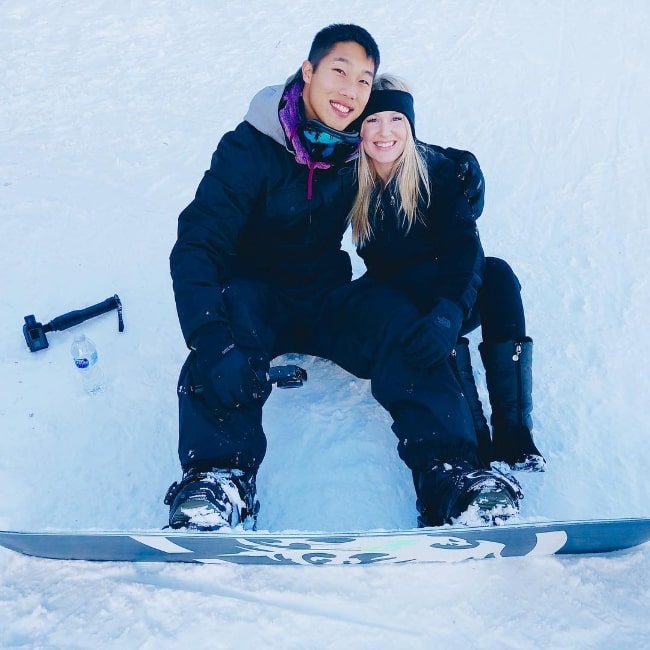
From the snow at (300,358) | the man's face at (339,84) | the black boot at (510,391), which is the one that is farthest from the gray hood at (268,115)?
the black boot at (510,391)

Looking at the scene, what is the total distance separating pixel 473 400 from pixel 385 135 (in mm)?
1184

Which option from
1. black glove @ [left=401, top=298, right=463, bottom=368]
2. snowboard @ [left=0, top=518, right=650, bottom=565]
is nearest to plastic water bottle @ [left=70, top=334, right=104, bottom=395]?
snowboard @ [left=0, top=518, right=650, bottom=565]

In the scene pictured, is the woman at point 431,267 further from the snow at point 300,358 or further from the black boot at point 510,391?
the snow at point 300,358

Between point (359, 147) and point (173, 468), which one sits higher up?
point (359, 147)

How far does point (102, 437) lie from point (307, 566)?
3.74ft

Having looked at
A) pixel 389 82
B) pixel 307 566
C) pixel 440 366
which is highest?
pixel 389 82

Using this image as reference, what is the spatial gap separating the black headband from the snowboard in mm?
1681

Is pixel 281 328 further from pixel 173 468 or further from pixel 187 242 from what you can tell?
pixel 173 468

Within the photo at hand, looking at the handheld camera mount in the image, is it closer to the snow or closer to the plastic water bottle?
the snow

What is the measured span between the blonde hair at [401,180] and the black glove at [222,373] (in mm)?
876

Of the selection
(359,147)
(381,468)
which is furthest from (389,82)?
(381,468)

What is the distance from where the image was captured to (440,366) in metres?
2.35

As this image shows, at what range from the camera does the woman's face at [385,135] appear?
2570 mm

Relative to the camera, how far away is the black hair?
8.09 ft
